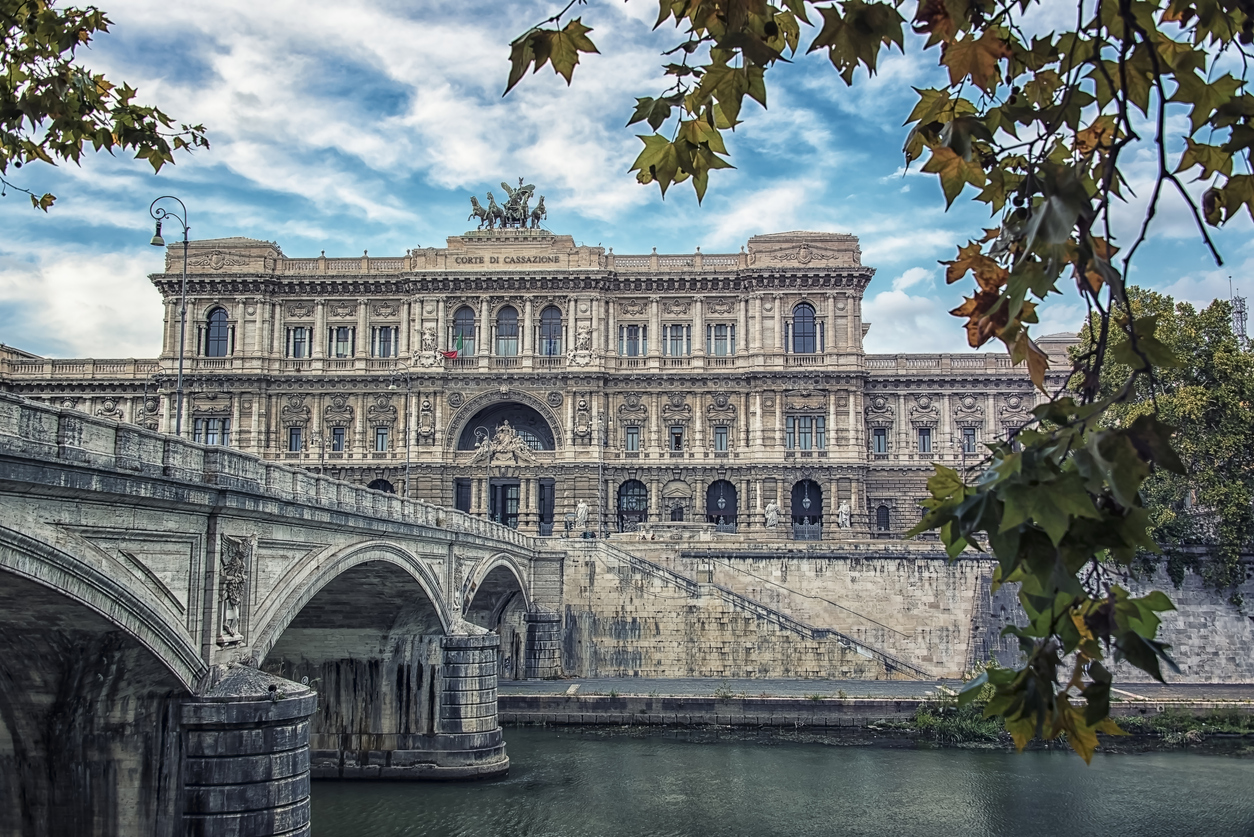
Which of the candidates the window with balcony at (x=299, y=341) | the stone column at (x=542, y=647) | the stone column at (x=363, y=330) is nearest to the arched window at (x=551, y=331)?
the stone column at (x=363, y=330)

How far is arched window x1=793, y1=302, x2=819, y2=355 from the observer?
6206cm

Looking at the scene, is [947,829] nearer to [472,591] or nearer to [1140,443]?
[472,591]

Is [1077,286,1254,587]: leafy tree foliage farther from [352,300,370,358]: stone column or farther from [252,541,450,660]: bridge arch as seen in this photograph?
[352,300,370,358]: stone column

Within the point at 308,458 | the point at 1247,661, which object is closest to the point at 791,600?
the point at 1247,661

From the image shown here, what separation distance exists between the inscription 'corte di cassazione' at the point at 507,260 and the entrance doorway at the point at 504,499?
12382 mm

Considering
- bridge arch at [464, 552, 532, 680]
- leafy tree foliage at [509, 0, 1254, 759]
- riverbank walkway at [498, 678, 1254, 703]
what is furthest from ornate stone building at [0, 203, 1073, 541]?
leafy tree foliage at [509, 0, 1254, 759]

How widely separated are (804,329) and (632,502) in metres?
13.5

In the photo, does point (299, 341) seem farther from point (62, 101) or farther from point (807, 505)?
point (62, 101)

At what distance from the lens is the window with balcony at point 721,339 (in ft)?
205

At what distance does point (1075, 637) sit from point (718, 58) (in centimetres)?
258

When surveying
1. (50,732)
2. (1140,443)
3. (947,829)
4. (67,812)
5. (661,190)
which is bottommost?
(947,829)

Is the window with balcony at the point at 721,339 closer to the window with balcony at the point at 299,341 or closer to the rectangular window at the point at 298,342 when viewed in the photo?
the window with balcony at the point at 299,341

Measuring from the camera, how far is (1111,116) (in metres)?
4.83

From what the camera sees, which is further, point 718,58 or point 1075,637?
point 718,58
